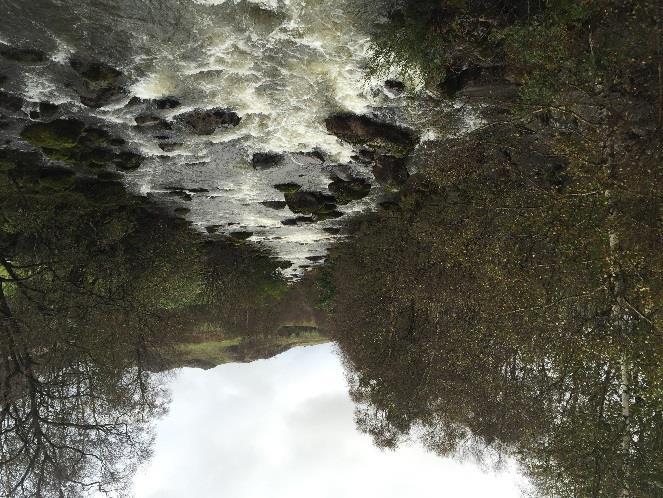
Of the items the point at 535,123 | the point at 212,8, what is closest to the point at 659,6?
the point at 535,123

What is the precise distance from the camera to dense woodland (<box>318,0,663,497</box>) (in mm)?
10352

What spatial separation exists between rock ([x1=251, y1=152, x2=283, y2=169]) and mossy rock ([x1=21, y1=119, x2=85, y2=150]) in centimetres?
564

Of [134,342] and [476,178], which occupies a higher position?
[476,178]

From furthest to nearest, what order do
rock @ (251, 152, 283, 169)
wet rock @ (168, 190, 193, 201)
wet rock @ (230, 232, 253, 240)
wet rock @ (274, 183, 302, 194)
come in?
wet rock @ (230, 232, 253, 240)
wet rock @ (168, 190, 193, 201)
wet rock @ (274, 183, 302, 194)
rock @ (251, 152, 283, 169)

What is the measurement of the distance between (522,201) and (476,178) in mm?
1946

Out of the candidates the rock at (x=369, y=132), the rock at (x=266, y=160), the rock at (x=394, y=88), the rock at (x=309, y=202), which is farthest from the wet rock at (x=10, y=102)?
the rock at (x=309, y=202)

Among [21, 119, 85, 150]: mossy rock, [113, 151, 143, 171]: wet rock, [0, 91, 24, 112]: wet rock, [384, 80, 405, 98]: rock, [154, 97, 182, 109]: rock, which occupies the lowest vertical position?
[113, 151, 143, 171]: wet rock

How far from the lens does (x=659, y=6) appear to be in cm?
903

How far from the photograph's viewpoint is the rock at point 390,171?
57.8ft

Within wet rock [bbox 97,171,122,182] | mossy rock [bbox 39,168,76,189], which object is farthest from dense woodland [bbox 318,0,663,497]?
mossy rock [bbox 39,168,76,189]

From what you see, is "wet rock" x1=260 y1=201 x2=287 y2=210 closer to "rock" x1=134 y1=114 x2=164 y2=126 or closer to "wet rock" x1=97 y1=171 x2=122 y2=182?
"wet rock" x1=97 y1=171 x2=122 y2=182

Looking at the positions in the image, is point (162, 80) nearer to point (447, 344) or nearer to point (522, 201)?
point (522, 201)

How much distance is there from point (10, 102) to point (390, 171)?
38.9ft

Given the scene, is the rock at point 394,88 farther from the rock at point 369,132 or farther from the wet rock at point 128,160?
the wet rock at point 128,160
